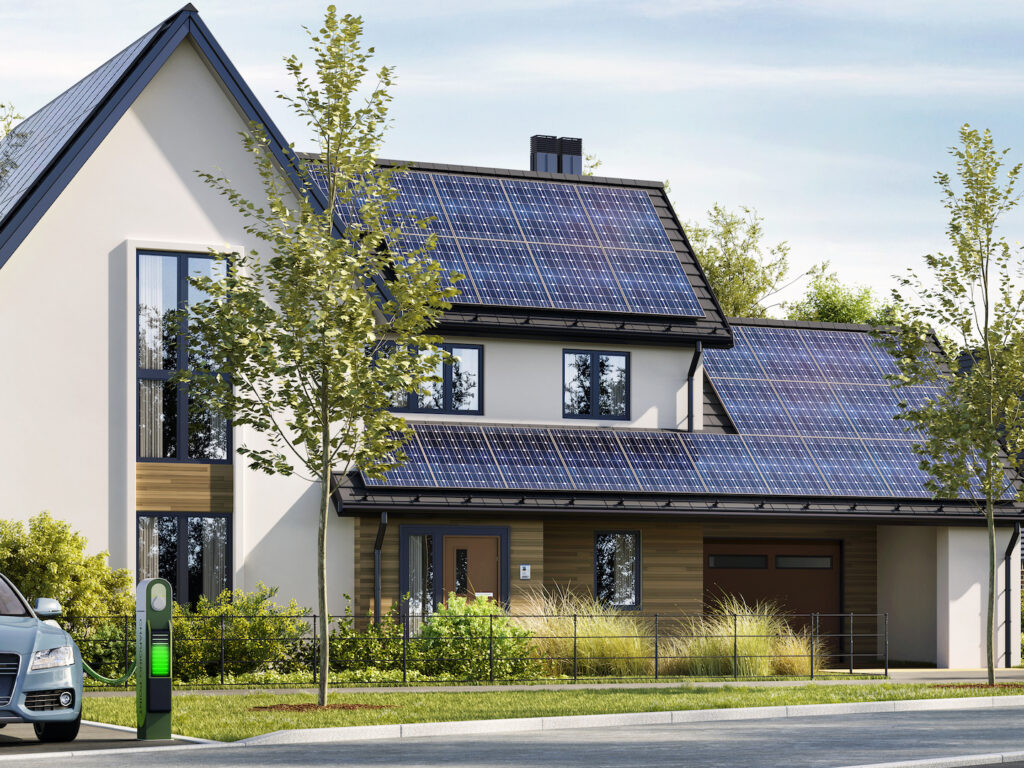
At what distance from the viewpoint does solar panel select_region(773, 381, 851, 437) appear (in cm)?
3066

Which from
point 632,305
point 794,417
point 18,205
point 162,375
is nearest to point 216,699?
point 162,375

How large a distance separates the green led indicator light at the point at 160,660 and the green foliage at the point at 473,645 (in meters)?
9.04

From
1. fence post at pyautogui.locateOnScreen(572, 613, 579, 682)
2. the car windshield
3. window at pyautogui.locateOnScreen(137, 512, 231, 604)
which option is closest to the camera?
the car windshield

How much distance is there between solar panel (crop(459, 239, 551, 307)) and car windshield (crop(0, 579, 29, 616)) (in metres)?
13.2

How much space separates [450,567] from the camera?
2641 centimetres

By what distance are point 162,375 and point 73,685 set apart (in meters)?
11.1

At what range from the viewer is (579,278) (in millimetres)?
29531

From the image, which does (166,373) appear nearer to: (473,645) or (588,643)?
(473,645)

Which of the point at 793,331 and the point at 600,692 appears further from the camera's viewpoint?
the point at 793,331

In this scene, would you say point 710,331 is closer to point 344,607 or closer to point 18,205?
point 344,607

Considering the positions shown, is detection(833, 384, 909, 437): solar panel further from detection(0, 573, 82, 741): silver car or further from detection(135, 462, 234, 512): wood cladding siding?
detection(0, 573, 82, 741): silver car

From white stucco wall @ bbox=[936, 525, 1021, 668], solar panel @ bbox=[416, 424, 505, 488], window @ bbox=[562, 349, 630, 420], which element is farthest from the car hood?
white stucco wall @ bbox=[936, 525, 1021, 668]

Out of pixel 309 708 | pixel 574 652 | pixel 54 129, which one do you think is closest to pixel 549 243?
pixel 574 652

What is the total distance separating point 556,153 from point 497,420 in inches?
369
